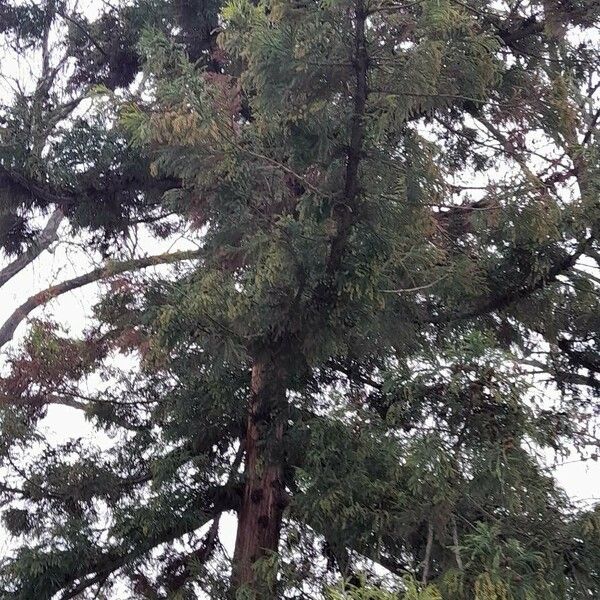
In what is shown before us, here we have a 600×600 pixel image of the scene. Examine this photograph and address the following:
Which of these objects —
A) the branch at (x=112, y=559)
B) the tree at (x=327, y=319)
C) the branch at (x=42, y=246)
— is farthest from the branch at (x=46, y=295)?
the branch at (x=112, y=559)

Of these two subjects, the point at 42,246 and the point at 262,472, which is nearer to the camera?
the point at 262,472

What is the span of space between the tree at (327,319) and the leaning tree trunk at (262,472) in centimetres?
3

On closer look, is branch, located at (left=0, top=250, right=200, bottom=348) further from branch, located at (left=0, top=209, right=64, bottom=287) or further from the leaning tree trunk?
the leaning tree trunk

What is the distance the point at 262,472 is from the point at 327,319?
61.9 inches

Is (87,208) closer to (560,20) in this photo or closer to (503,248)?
(503,248)

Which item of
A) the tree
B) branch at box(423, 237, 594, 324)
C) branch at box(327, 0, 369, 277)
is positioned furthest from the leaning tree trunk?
branch at box(423, 237, 594, 324)

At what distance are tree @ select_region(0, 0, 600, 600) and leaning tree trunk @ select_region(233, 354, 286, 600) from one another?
0.08ft

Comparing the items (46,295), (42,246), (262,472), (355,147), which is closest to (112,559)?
(262,472)

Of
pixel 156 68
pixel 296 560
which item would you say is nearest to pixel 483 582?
pixel 296 560

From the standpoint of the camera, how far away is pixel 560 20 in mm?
5301

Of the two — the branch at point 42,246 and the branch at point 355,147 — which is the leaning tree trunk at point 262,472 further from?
the branch at point 42,246

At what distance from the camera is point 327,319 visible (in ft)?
16.5

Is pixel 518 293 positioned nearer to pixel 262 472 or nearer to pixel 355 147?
pixel 355 147

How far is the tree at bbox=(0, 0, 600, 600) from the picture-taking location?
4.21m
